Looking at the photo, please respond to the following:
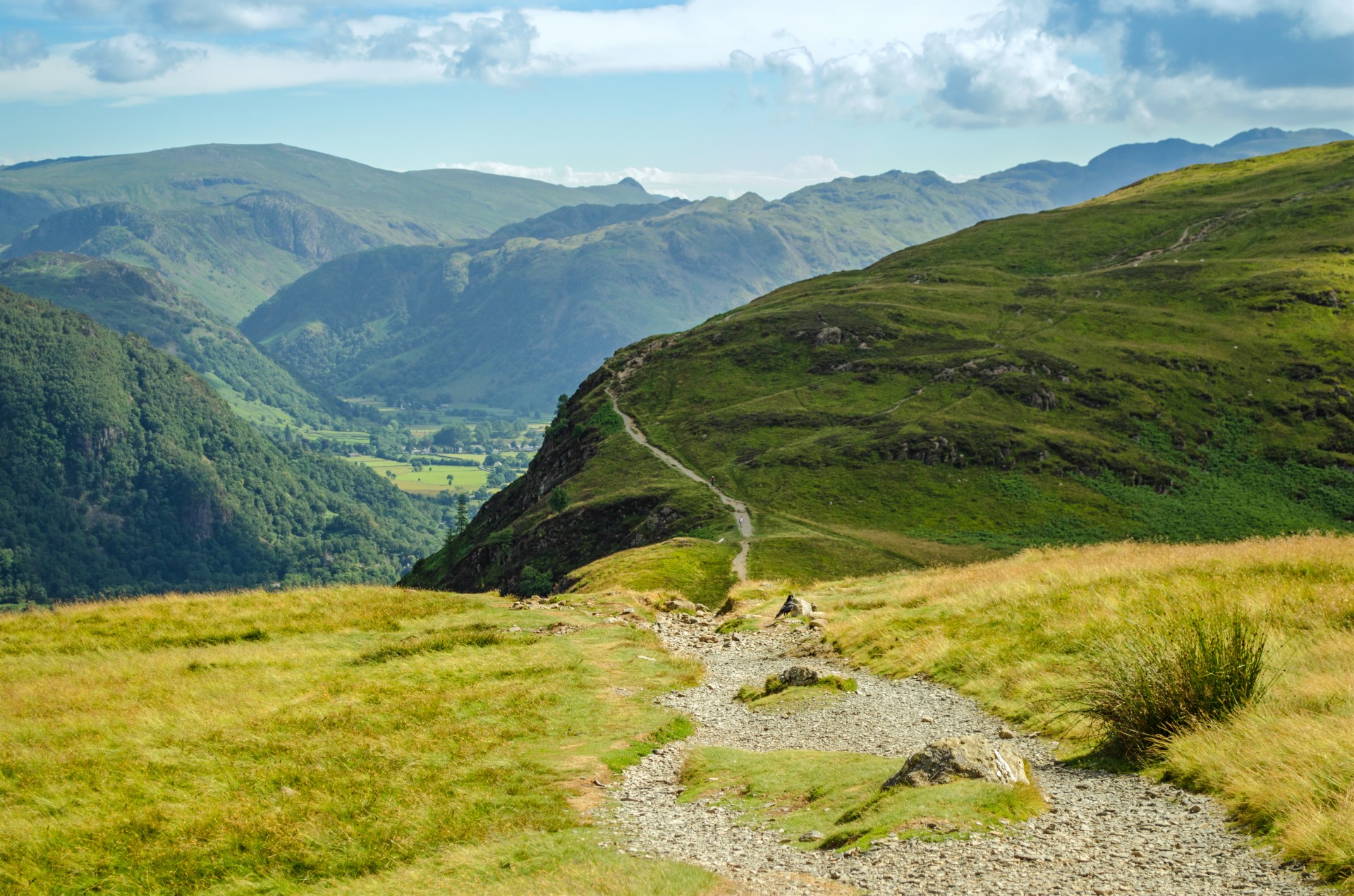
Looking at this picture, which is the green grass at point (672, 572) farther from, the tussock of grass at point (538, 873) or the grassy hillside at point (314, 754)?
the tussock of grass at point (538, 873)

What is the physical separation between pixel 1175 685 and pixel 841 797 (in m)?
6.86

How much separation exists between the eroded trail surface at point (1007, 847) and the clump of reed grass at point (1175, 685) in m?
1.32

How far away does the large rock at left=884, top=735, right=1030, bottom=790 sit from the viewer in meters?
18.3

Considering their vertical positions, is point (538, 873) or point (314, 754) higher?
point (538, 873)

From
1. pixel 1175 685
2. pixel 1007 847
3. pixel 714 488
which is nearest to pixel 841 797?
pixel 1007 847

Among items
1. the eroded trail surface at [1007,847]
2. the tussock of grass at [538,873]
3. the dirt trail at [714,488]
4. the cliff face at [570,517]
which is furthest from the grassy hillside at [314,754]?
the cliff face at [570,517]

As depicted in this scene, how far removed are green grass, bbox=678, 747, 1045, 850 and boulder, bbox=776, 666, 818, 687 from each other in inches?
261

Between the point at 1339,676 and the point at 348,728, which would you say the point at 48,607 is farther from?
the point at 1339,676

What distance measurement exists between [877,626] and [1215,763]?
22.5m

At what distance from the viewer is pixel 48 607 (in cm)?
4528

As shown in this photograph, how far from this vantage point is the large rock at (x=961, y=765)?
18.3m

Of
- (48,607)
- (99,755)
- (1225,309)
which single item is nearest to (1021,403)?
(1225,309)

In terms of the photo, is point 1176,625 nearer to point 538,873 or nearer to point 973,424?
point 538,873

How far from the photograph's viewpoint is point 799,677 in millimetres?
31625
